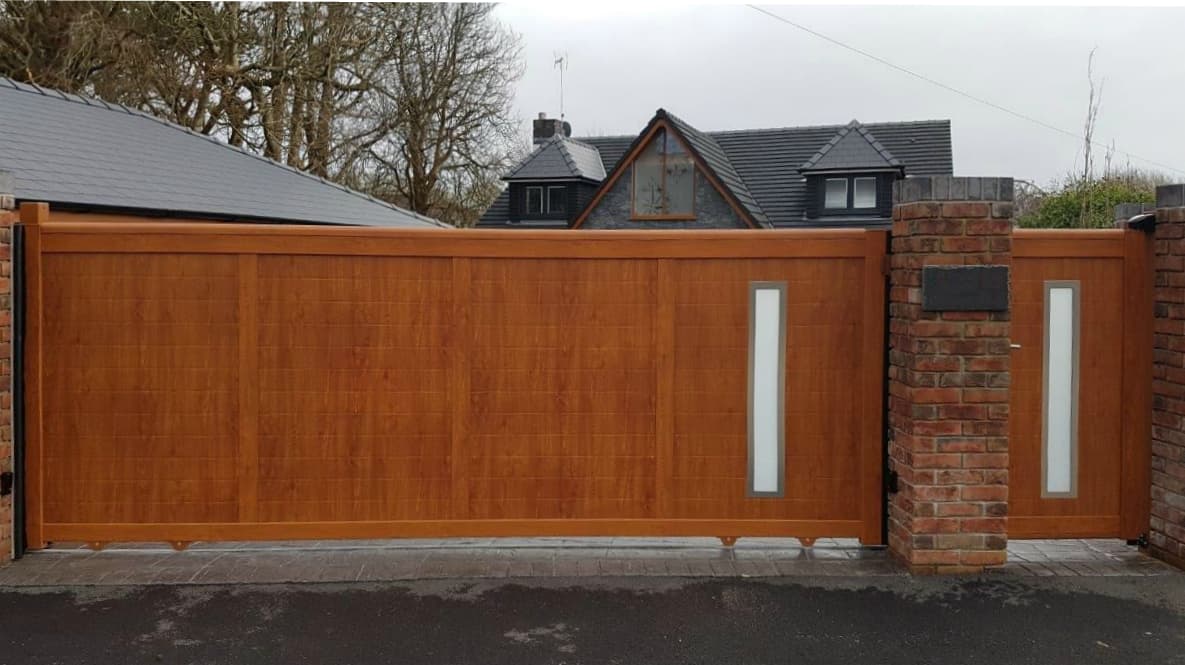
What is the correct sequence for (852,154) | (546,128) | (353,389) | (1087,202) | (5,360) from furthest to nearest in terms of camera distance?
(546,128) → (852,154) → (1087,202) → (353,389) → (5,360)

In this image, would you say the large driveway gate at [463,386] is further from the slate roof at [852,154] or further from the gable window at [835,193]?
the gable window at [835,193]

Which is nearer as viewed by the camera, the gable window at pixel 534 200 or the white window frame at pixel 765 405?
the white window frame at pixel 765 405

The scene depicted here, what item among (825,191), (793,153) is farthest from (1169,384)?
(793,153)

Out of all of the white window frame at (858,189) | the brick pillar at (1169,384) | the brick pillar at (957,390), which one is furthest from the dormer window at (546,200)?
the brick pillar at (957,390)

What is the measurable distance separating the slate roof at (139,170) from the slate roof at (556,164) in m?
15.5

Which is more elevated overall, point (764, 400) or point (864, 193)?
point (864, 193)

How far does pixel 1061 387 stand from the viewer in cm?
562

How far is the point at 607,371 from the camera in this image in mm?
5633

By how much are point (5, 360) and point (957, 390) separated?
4.83m

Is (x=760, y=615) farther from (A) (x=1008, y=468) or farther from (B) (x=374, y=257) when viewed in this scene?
(B) (x=374, y=257)

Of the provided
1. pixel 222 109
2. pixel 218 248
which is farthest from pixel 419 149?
pixel 218 248

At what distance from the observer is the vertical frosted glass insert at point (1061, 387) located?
5594 millimetres

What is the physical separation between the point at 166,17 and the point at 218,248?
20.9 m

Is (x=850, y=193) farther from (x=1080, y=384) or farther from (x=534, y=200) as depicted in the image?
(x=1080, y=384)
